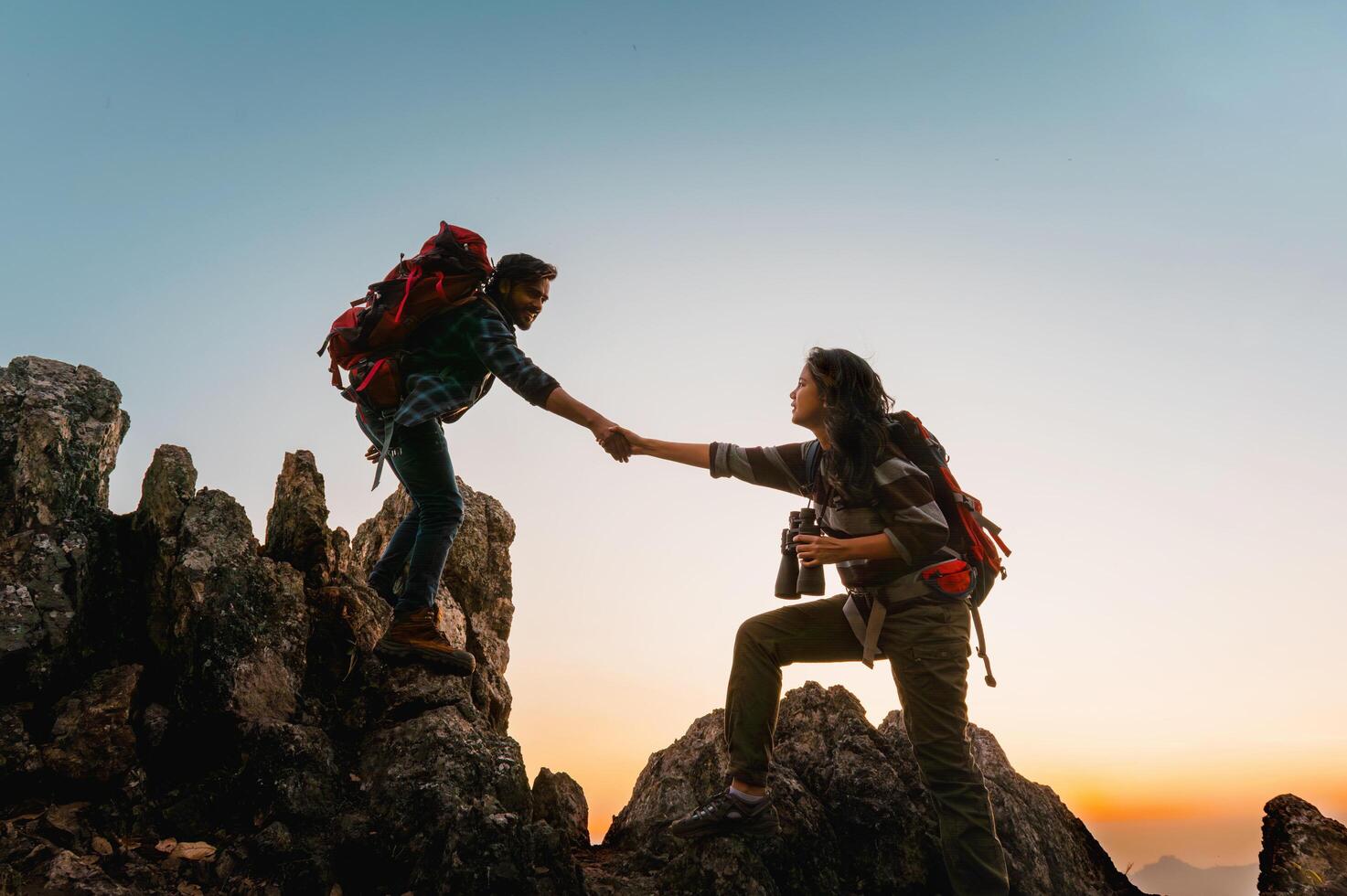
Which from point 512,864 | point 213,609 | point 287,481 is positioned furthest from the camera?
point 287,481

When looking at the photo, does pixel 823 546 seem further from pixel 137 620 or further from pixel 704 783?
pixel 137 620

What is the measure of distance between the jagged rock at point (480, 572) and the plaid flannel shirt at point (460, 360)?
127 inches

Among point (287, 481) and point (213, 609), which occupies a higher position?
point (287, 481)

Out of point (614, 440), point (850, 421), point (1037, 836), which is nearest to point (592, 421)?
point (614, 440)

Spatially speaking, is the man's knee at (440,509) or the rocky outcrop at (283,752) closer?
the rocky outcrop at (283,752)

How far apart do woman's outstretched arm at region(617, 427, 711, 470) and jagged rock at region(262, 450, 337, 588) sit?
3871 millimetres

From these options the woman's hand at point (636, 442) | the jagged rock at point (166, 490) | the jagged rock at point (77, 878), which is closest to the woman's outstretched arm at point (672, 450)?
the woman's hand at point (636, 442)

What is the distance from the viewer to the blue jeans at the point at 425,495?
8430 millimetres

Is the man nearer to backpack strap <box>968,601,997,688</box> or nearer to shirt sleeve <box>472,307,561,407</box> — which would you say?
shirt sleeve <box>472,307,561,407</box>

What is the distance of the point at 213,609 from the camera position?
7.86m

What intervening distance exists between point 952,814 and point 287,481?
8042 millimetres

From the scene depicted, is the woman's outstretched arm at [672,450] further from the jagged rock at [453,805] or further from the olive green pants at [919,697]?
the jagged rock at [453,805]

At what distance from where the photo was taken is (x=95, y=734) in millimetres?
6898

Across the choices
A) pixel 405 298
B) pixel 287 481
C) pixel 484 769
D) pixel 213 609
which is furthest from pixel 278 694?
pixel 405 298
